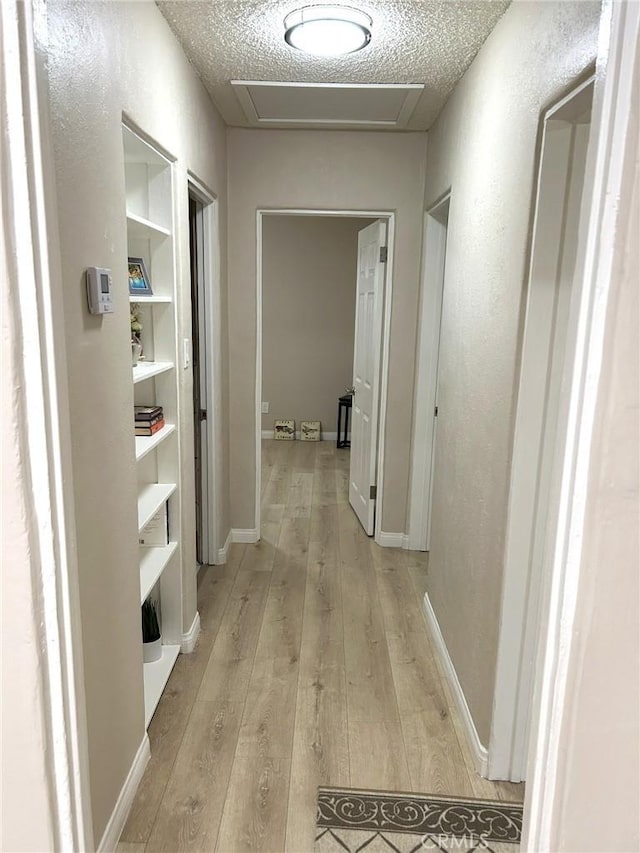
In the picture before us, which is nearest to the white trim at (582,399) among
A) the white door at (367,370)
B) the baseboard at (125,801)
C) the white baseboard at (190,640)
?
the baseboard at (125,801)

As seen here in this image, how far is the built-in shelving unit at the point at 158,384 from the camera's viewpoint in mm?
2303

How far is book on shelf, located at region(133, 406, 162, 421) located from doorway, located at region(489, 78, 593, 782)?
4.46 feet

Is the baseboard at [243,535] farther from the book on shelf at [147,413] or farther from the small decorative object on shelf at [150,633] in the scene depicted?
the book on shelf at [147,413]

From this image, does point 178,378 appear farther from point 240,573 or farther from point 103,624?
point 240,573

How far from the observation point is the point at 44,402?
36.9 inches

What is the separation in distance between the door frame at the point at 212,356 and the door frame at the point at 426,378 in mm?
1222

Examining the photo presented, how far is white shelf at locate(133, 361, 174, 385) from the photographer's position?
209cm

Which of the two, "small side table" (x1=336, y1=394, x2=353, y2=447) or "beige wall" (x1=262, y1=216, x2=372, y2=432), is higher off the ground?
"beige wall" (x1=262, y1=216, x2=372, y2=432)

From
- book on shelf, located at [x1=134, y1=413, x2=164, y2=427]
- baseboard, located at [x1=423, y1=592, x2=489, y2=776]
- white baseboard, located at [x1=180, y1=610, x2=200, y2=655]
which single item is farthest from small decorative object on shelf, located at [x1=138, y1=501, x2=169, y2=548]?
baseboard, located at [x1=423, y1=592, x2=489, y2=776]

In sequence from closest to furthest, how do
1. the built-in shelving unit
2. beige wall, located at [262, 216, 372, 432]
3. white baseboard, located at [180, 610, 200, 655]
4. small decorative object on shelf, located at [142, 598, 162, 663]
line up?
the built-in shelving unit
small decorative object on shelf, located at [142, 598, 162, 663]
white baseboard, located at [180, 610, 200, 655]
beige wall, located at [262, 216, 372, 432]

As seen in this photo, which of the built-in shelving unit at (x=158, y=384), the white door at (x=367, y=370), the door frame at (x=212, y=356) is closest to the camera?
the built-in shelving unit at (x=158, y=384)

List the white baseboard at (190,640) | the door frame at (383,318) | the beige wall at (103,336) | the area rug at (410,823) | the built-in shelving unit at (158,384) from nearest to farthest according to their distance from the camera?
the beige wall at (103,336) < the area rug at (410,823) < the built-in shelving unit at (158,384) < the white baseboard at (190,640) < the door frame at (383,318)

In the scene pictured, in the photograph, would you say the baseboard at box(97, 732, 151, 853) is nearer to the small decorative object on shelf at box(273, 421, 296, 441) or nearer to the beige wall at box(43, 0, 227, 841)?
the beige wall at box(43, 0, 227, 841)

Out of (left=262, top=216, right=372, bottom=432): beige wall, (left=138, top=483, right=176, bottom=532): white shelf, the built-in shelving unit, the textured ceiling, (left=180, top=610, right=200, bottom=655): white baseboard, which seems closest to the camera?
the textured ceiling
